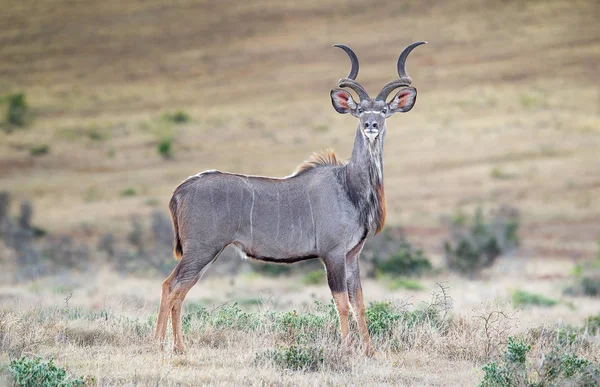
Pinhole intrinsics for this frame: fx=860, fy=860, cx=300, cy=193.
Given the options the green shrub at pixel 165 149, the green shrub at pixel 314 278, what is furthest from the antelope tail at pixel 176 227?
the green shrub at pixel 165 149

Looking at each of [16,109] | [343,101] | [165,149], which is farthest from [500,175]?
[343,101]

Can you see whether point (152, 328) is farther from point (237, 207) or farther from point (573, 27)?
point (573, 27)

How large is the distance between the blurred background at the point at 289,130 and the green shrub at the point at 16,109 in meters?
0.18

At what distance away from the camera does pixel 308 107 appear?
236ft

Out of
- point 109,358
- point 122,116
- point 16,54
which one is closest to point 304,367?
point 109,358

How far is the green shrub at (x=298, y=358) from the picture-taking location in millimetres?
9023

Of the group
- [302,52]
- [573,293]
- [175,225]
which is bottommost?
[573,293]

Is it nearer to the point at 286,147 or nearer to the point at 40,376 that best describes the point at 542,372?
the point at 40,376

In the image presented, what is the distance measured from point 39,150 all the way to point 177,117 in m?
14.1

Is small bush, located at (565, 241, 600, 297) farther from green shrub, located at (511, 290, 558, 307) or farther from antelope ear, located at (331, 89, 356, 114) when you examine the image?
antelope ear, located at (331, 89, 356, 114)

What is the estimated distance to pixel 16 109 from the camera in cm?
6388

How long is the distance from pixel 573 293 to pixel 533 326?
11071mm

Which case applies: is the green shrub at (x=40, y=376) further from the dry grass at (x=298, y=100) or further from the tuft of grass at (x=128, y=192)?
the tuft of grass at (x=128, y=192)

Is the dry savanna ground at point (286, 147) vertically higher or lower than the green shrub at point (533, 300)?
higher
